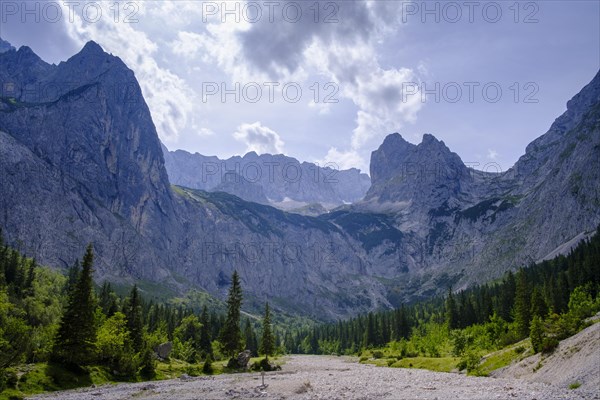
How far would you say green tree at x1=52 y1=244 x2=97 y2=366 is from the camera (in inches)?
2181

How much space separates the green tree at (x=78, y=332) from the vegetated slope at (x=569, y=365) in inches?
2094

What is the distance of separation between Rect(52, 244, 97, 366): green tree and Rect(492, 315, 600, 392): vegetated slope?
5320cm

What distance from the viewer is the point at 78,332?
56.3m

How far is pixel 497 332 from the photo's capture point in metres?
96.1

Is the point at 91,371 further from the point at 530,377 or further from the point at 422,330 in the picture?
the point at 422,330

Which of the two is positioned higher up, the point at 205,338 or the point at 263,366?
the point at 205,338

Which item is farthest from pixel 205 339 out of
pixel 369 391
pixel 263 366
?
pixel 369 391

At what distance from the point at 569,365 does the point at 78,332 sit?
57598mm

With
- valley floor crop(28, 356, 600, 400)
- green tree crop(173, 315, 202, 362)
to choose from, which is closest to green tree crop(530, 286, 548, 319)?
valley floor crop(28, 356, 600, 400)

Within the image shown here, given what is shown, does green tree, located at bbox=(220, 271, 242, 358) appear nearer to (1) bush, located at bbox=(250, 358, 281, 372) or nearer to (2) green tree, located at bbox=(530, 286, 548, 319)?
(1) bush, located at bbox=(250, 358, 281, 372)

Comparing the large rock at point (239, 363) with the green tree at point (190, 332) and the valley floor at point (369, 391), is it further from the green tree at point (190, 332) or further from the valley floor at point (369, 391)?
the green tree at point (190, 332)

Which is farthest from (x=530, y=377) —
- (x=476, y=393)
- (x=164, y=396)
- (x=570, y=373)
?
(x=164, y=396)

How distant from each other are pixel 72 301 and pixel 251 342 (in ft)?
412

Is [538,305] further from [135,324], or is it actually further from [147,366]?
[135,324]
